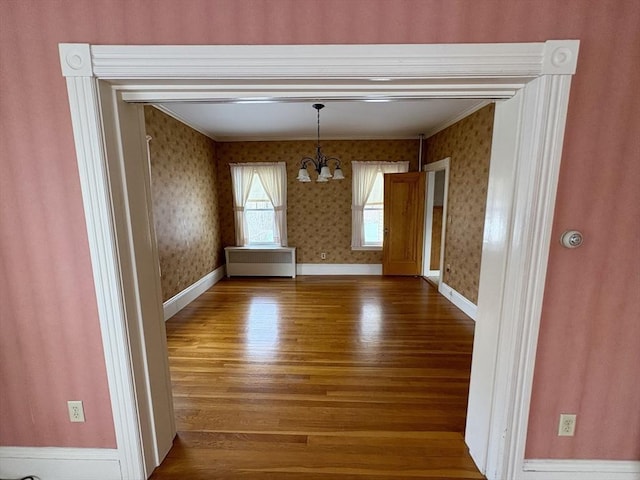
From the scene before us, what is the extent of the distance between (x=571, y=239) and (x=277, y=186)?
4.55m

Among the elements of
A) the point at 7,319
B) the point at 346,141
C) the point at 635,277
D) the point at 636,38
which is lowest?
the point at 7,319

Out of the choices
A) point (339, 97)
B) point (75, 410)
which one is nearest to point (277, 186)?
point (339, 97)

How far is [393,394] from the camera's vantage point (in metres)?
2.09

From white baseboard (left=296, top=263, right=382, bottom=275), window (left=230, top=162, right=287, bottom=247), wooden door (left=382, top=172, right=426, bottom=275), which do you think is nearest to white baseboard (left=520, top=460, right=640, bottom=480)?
wooden door (left=382, top=172, right=426, bottom=275)

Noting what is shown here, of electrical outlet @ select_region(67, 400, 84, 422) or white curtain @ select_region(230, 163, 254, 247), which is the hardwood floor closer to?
electrical outlet @ select_region(67, 400, 84, 422)

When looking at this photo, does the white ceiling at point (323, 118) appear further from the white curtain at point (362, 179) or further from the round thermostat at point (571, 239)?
the round thermostat at point (571, 239)

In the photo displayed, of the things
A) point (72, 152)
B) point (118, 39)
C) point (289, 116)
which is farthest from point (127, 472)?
point (289, 116)

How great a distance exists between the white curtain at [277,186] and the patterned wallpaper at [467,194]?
2772 millimetres

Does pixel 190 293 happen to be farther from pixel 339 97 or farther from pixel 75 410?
pixel 339 97

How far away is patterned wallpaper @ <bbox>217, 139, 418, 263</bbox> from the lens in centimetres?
510

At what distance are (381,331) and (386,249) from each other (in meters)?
2.36

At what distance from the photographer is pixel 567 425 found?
134 cm

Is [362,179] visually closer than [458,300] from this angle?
No

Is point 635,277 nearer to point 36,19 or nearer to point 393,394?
point 393,394
